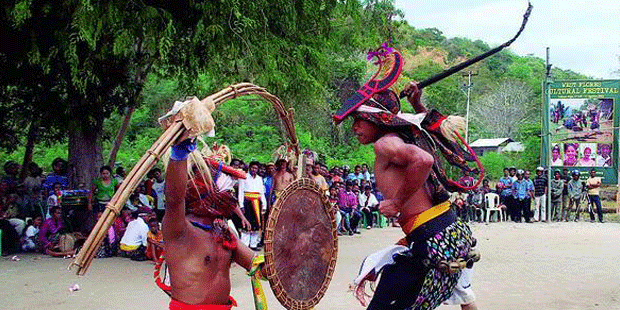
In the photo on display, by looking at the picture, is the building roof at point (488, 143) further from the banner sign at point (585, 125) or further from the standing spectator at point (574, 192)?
the standing spectator at point (574, 192)

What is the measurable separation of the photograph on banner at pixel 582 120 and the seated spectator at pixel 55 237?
48.8 ft

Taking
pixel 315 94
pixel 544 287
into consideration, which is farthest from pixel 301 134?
pixel 544 287

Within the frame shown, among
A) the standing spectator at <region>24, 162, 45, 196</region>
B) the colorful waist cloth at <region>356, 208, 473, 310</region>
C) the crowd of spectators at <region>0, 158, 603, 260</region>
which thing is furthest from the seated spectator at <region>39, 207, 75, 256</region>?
the colorful waist cloth at <region>356, 208, 473, 310</region>

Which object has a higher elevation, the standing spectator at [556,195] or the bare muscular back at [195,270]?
the bare muscular back at [195,270]

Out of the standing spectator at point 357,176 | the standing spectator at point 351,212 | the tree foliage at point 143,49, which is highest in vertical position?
the tree foliage at point 143,49

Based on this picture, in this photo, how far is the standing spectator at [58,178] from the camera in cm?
1259

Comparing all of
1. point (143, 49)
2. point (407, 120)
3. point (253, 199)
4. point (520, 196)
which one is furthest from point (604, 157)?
point (407, 120)

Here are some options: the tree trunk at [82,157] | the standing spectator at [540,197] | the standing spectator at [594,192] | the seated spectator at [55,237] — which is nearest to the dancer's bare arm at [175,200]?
the seated spectator at [55,237]

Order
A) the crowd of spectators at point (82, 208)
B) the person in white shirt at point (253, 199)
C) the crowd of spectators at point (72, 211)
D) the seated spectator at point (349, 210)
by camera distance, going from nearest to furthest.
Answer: the crowd of spectators at point (82, 208) → the crowd of spectators at point (72, 211) → the person in white shirt at point (253, 199) → the seated spectator at point (349, 210)

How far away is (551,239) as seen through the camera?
48.0 ft

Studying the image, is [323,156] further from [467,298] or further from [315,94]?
[467,298]

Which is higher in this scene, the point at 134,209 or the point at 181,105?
the point at 181,105

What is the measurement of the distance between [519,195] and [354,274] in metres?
11.3

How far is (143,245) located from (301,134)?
42.4 ft
